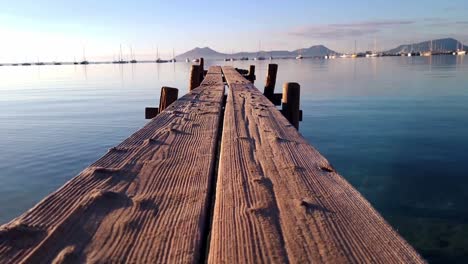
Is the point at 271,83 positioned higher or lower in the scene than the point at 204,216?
higher

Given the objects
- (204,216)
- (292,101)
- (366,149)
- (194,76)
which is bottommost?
(366,149)

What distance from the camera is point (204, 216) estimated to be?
174 cm

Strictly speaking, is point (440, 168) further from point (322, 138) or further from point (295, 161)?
point (295, 161)

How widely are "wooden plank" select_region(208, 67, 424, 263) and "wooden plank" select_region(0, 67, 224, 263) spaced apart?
118 millimetres

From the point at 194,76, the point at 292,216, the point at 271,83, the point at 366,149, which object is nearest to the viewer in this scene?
the point at 292,216

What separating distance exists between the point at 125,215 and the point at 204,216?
0.35 metres

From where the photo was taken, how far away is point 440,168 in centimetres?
1021

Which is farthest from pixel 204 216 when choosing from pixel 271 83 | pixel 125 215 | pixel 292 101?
pixel 271 83

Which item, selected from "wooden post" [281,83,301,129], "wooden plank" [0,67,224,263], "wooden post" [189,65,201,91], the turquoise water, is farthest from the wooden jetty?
"wooden post" [189,65,201,91]

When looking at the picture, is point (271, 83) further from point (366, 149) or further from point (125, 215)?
point (125, 215)

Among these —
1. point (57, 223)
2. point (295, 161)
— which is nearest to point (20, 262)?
point (57, 223)

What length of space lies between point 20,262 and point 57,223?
0.28 meters

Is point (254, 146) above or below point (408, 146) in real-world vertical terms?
above

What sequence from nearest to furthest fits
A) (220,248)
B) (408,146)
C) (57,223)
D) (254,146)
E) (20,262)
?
(20,262) < (220,248) < (57,223) < (254,146) < (408,146)
